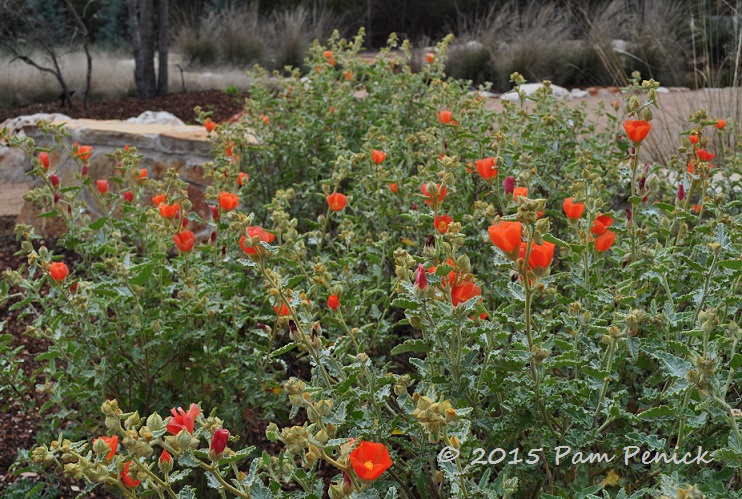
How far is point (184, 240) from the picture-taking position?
205 centimetres

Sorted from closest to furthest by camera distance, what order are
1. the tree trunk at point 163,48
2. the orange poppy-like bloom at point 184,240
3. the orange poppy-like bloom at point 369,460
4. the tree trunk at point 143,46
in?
the orange poppy-like bloom at point 369,460 < the orange poppy-like bloom at point 184,240 < the tree trunk at point 143,46 < the tree trunk at point 163,48

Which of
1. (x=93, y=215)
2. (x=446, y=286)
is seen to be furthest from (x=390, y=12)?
(x=446, y=286)

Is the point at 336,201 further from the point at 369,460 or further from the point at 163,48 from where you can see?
the point at 163,48

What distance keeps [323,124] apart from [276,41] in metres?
9.17

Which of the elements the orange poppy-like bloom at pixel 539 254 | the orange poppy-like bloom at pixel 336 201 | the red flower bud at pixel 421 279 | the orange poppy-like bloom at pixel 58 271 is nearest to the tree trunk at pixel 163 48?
the orange poppy-like bloom at pixel 336 201

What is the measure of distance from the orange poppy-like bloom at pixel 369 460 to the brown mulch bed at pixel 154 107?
659 centimetres

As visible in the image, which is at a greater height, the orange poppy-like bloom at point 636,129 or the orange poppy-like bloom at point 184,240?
the orange poppy-like bloom at point 636,129

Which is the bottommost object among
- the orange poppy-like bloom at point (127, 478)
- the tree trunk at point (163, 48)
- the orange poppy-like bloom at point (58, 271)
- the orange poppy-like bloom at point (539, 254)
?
the tree trunk at point (163, 48)

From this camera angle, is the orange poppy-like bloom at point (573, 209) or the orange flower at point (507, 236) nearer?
the orange flower at point (507, 236)

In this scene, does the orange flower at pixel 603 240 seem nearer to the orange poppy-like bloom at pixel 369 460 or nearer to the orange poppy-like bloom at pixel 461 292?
the orange poppy-like bloom at pixel 461 292

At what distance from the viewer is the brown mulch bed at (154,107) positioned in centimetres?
786

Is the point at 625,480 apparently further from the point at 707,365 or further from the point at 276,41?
the point at 276,41

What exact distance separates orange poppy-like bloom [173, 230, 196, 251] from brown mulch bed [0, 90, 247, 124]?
5.55m

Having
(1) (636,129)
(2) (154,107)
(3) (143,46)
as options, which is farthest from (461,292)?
(3) (143,46)
